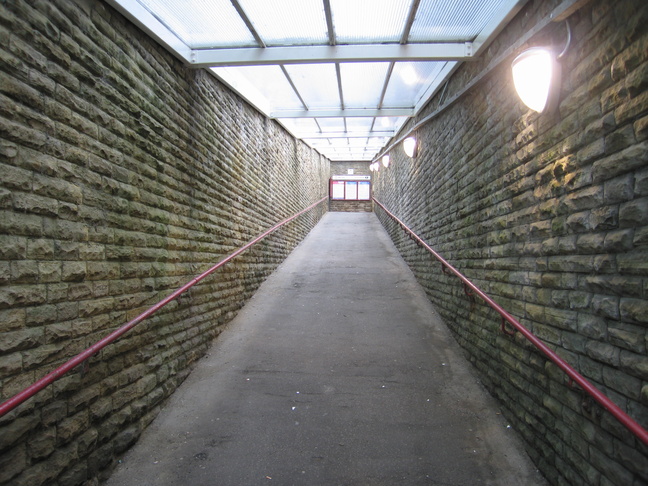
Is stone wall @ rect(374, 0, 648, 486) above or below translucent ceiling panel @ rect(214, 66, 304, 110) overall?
below

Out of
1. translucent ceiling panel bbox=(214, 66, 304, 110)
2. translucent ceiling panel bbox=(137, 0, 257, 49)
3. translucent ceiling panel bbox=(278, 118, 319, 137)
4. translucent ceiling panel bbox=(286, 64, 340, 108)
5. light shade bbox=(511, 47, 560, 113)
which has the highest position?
translucent ceiling panel bbox=(278, 118, 319, 137)

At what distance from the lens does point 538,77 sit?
254cm

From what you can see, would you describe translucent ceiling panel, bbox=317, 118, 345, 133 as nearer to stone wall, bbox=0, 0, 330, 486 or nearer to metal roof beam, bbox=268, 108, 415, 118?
metal roof beam, bbox=268, 108, 415, 118

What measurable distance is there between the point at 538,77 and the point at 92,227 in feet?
10.7

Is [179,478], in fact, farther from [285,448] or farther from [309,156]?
[309,156]

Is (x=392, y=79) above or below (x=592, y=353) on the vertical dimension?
above

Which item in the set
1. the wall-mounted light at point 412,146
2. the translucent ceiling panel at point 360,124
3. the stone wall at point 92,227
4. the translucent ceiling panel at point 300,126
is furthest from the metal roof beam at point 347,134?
the stone wall at point 92,227

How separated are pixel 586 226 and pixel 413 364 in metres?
2.49

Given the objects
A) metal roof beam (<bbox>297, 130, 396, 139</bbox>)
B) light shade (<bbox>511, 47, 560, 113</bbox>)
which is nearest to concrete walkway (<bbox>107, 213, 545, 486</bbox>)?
light shade (<bbox>511, 47, 560, 113</bbox>)

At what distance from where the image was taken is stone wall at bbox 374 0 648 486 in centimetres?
185

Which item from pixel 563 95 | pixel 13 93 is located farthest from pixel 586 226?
pixel 13 93

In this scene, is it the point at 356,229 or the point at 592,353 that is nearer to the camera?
the point at 592,353

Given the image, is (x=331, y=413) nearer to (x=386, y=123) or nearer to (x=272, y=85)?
(x=272, y=85)

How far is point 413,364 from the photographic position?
4.15 m
